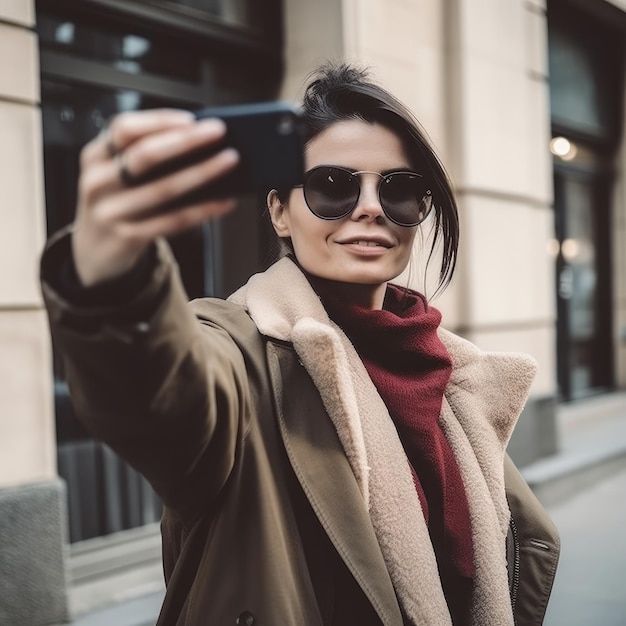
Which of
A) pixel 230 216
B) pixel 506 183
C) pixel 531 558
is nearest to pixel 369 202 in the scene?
pixel 531 558

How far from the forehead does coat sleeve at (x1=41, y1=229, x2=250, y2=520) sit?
21.8 inches

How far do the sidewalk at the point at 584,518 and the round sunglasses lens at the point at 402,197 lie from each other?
9.04 feet

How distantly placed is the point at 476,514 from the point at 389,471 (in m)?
0.28

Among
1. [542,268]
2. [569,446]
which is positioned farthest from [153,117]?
[569,446]

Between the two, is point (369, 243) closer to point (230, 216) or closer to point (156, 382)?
point (156, 382)

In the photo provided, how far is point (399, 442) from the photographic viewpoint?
1.53 metres

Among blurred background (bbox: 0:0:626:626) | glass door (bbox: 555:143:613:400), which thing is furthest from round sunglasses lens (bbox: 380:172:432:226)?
glass door (bbox: 555:143:613:400)

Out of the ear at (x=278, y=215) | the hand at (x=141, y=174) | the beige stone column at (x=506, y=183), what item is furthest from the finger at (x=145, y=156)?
the beige stone column at (x=506, y=183)

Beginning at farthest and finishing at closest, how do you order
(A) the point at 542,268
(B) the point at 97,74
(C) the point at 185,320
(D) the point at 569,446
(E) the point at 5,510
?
(D) the point at 569,446 → (A) the point at 542,268 → (B) the point at 97,74 → (E) the point at 5,510 → (C) the point at 185,320

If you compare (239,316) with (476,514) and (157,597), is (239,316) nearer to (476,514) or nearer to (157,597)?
(476,514)

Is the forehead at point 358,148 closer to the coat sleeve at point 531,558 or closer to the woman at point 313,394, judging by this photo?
the woman at point 313,394

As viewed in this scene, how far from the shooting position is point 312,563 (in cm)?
140

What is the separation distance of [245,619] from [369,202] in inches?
31.9

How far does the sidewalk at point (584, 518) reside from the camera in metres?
3.93
